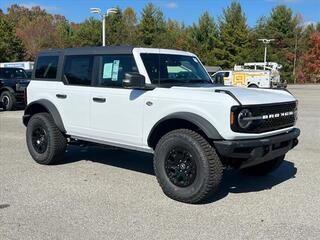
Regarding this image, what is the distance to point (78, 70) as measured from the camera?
756 cm

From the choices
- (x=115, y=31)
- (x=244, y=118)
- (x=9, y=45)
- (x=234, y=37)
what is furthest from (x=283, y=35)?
(x=244, y=118)

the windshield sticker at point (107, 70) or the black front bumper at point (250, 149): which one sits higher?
the windshield sticker at point (107, 70)

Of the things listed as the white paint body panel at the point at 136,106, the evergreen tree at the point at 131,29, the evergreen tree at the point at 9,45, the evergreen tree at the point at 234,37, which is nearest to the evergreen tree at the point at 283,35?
the evergreen tree at the point at 234,37

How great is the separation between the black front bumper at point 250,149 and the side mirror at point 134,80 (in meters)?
1.35

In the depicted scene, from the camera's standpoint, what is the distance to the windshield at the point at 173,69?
6.80 metres

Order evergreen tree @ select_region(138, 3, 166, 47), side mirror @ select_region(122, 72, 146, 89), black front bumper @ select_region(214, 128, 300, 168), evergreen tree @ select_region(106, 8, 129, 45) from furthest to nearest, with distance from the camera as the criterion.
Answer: evergreen tree @ select_region(138, 3, 166, 47), evergreen tree @ select_region(106, 8, 129, 45), side mirror @ select_region(122, 72, 146, 89), black front bumper @ select_region(214, 128, 300, 168)

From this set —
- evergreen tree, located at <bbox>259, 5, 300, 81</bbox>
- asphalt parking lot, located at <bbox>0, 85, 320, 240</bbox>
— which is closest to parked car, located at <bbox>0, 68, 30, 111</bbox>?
asphalt parking lot, located at <bbox>0, 85, 320, 240</bbox>

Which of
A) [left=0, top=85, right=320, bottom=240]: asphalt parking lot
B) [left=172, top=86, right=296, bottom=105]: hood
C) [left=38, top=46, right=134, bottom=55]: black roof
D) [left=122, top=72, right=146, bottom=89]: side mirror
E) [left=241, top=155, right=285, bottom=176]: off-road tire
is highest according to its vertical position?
[left=38, top=46, right=134, bottom=55]: black roof

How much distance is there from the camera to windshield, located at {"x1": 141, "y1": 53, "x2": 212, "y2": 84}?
6.80 metres

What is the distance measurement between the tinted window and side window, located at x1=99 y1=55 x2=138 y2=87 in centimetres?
122

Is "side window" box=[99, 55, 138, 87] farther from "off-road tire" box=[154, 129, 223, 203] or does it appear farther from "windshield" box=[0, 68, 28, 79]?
"windshield" box=[0, 68, 28, 79]

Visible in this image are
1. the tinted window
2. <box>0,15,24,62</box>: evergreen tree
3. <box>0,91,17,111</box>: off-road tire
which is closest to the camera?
the tinted window

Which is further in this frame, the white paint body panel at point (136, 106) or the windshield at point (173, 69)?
the windshield at point (173, 69)

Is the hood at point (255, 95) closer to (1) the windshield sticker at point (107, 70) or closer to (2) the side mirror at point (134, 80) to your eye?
(2) the side mirror at point (134, 80)
